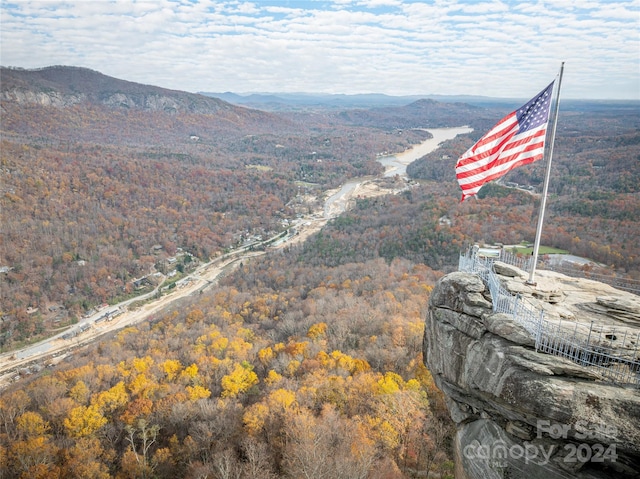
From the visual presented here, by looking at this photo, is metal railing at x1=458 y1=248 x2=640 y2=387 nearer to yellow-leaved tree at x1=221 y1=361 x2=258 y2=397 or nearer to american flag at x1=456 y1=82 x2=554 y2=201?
american flag at x1=456 y1=82 x2=554 y2=201

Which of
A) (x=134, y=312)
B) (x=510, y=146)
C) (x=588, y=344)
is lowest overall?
(x=134, y=312)

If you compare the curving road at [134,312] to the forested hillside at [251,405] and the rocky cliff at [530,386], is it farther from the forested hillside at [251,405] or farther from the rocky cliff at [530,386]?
the rocky cliff at [530,386]

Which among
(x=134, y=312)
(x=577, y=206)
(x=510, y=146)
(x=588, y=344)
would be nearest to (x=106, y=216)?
(x=134, y=312)

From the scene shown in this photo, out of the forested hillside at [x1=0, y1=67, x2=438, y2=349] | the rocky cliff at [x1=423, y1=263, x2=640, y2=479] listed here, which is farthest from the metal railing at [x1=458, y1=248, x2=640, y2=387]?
the forested hillside at [x1=0, y1=67, x2=438, y2=349]

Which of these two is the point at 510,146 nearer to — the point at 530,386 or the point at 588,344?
the point at 588,344

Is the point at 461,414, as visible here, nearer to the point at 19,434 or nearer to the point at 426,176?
the point at 19,434

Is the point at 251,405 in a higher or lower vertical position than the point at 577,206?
lower

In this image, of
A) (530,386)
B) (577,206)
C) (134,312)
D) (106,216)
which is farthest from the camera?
(106,216)

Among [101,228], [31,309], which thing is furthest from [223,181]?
[31,309]
